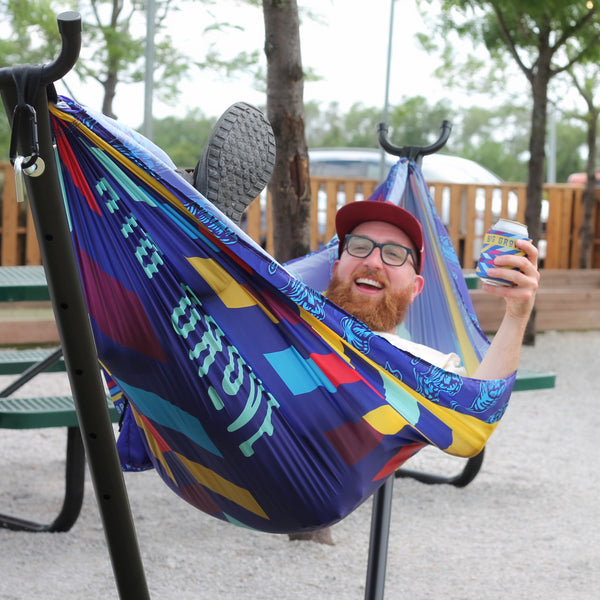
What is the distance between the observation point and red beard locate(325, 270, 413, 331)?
218 cm

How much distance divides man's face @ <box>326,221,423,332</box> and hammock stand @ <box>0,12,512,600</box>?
98 cm

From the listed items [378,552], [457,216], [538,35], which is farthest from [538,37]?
[378,552]

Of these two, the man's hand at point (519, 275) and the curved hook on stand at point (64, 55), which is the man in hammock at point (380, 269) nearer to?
the man's hand at point (519, 275)

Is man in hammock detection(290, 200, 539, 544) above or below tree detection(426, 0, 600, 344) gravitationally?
below

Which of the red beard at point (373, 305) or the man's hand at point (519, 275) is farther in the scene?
the red beard at point (373, 305)

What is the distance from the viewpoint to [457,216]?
8.78 meters

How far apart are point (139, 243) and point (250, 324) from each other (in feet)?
0.88

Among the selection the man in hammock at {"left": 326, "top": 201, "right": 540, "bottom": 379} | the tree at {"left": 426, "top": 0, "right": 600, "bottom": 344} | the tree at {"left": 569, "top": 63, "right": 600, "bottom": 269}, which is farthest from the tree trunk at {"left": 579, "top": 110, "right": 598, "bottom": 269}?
the man in hammock at {"left": 326, "top": 201, "right": 540, "bottom": 379}

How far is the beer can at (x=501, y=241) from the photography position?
1.61 m

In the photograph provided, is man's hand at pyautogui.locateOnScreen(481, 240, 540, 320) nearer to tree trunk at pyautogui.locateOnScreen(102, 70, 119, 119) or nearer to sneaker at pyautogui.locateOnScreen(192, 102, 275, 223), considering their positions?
sneaker at pyautogui.locateOnScreen(192, 102, 275, 223)

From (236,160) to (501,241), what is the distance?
57 cm

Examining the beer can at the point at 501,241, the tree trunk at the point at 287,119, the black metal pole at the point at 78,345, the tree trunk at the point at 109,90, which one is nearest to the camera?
the black metal pole at the point at 78,345

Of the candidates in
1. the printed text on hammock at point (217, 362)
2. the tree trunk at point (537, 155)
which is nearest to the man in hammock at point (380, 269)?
the printed text on hammock at point (217, 362)

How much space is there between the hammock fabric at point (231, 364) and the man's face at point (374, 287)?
0.44 meters
